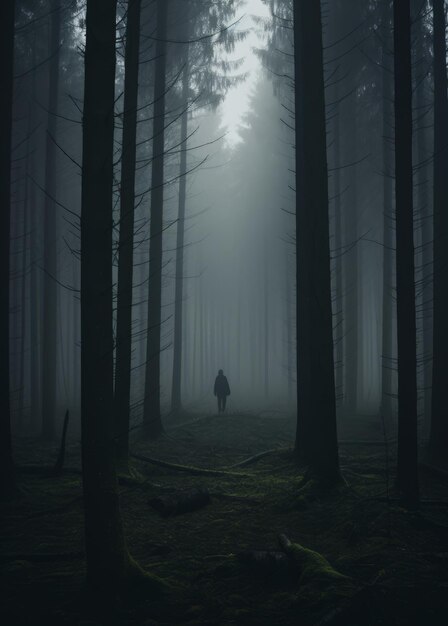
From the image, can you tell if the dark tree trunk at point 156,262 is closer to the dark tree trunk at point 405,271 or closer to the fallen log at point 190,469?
the fallen log at point 190,469

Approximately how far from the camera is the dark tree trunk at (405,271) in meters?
5.61

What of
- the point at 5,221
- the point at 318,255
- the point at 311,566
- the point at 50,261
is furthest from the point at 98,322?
the point at 50,261

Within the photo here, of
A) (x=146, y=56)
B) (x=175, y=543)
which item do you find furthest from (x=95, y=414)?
(x=146, y=56)

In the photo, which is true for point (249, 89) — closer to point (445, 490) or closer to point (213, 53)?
point (213, 53)

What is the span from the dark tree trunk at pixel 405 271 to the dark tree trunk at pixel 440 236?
342 centimetres

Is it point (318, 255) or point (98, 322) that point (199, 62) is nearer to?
point (318, 255)

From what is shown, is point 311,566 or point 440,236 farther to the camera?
point 440,236

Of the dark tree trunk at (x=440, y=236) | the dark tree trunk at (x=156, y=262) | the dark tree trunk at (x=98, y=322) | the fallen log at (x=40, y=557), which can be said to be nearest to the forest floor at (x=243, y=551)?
the fallen log at (x=40, y=557)

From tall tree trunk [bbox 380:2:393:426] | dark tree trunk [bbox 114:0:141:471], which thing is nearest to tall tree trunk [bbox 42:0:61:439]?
dark tree trunk [bbox 114:0:141:471]

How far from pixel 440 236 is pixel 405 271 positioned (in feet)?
12.9

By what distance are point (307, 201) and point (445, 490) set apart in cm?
469

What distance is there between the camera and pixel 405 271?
18.6ft

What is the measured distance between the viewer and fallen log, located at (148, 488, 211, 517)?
5883 mm

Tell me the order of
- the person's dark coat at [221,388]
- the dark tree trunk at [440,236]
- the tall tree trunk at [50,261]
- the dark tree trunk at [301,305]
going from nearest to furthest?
the dark tree trunk at [301,305], the dark tree trunk at [440,236], the tall tree trunk at [50,261], the person's dark coat at [221,388]
